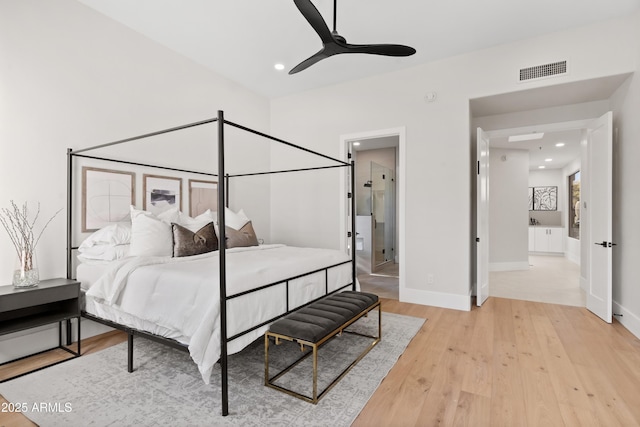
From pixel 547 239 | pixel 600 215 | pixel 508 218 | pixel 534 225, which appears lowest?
pixel 547 239

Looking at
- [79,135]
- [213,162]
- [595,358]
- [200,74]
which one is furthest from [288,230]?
[595,358]

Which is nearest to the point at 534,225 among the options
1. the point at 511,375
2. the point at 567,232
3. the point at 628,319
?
the point at 567,232

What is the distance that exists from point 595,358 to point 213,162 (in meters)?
4.60

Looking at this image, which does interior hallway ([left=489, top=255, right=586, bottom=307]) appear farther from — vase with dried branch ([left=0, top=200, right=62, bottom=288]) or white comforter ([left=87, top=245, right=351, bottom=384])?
vase with dried branch ([left=0, top=200, right=62, bottom=288])

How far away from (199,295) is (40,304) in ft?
5.11

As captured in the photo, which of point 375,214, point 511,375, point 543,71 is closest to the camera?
point 511,375

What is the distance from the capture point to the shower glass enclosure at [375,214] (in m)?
6.47

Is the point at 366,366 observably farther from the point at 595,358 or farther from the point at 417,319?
the point at 595,358

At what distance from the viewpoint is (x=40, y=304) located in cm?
255

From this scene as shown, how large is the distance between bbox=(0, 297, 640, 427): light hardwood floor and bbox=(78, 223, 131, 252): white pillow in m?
0.95

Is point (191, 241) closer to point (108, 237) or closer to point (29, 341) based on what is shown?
point (108, 237)

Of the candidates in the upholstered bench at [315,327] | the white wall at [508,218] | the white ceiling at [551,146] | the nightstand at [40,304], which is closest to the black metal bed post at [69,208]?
the nightstand at [40,304]

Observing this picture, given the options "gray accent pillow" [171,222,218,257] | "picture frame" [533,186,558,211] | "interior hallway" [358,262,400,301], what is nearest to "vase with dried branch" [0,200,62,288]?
"gray accent pillow" [171,222,218,257]

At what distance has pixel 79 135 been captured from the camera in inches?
120
